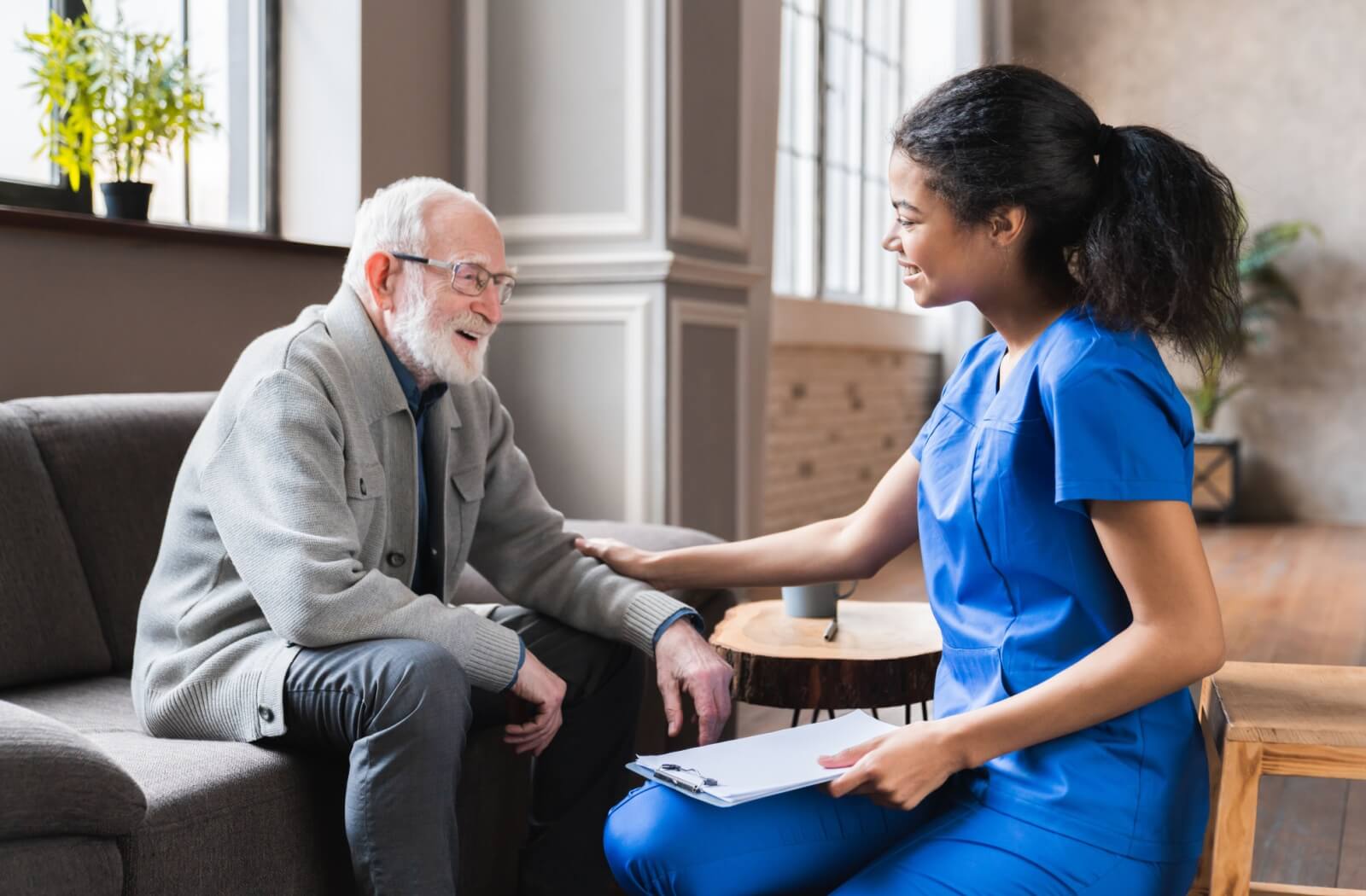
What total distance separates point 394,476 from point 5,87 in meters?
1.40

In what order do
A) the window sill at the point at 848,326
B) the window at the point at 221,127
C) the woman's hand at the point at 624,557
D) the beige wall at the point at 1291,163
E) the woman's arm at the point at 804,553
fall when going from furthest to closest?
the beige wall at the point at 1291,163, the window sill at the point at 848,326, the window at the point at 221,127, the woman's hand at the point at 624,557, the woman's arm at the point at 804,553

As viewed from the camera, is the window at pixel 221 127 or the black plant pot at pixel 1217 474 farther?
the black plant pot at pixel 1217 474

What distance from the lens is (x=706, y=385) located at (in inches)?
141

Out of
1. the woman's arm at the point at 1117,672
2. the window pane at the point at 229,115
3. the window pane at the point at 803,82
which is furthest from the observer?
the window pane at the point at 803,82

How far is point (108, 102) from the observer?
2670mm

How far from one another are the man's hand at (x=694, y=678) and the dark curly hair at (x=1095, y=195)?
0.75 meters

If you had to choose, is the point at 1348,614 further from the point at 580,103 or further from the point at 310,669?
the point at 310,669

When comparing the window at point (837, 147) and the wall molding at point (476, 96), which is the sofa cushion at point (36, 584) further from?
the window at point (837, 147)

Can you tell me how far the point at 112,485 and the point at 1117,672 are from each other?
1.58 metres

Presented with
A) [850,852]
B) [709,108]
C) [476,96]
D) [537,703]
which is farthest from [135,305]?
[850,852]

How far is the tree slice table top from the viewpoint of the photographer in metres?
1.86

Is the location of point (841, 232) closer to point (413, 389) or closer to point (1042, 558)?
point (413, 389)

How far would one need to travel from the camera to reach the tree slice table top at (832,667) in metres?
1.86

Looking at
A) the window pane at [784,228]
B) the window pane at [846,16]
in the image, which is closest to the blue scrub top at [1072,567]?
the window pane at [784,228]
